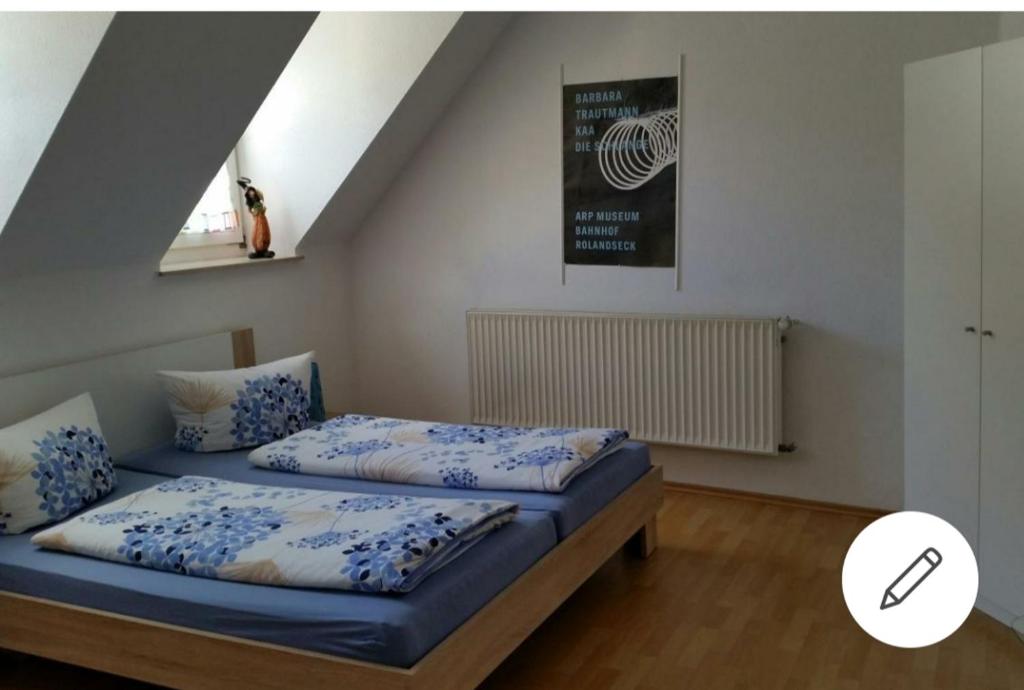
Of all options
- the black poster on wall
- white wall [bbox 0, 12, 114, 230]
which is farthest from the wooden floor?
white wall [bbox 0, 12, 114, 230]

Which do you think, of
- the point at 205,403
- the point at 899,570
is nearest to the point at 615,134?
the point at 205,403

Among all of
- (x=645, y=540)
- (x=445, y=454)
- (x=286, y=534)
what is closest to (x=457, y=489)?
(x=445, y=454)

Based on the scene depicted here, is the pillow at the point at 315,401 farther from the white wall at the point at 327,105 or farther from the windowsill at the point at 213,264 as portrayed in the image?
the white wall at the point at 327,105

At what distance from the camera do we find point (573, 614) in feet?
10.3

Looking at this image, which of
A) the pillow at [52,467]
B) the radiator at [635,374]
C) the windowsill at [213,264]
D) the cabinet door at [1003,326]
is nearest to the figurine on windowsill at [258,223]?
the windowsill at [213,264]

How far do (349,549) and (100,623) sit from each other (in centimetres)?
67

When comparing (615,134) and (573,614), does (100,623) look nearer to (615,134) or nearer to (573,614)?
(573,614)

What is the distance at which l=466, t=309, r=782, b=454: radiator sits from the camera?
4.01m

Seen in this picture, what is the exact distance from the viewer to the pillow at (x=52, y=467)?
2.90m

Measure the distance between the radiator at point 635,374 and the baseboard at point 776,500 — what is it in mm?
223

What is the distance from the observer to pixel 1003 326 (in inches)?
112

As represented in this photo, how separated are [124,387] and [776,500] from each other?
2.59 m

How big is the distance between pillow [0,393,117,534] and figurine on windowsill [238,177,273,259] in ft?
4.19

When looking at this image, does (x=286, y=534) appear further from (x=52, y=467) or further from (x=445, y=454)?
(x=52, y=467)
